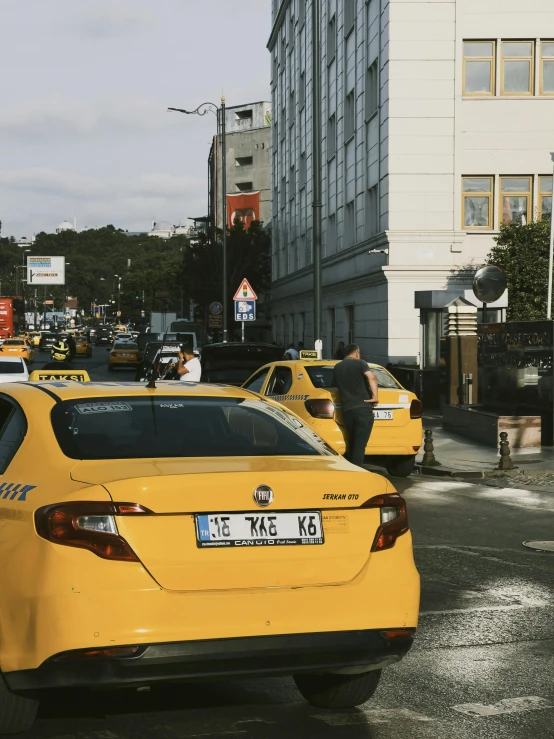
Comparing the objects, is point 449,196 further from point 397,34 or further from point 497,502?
point 497,502

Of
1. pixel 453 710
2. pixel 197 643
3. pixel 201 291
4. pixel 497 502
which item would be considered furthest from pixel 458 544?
pixel 201 291

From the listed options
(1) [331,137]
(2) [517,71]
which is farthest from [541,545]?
(1) [331,137]

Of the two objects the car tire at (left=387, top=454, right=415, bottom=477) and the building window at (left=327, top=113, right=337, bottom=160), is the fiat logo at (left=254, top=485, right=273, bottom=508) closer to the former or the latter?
the car tire at (left=387, top=454, right=415, bottom=477)

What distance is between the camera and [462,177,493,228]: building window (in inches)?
1328

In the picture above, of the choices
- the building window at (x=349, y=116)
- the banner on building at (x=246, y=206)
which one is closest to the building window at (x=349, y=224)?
the building window at (x=349, y=116)

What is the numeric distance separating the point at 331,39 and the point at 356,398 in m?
33.2

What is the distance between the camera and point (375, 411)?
15.7 m

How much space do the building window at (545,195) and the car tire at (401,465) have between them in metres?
19.3

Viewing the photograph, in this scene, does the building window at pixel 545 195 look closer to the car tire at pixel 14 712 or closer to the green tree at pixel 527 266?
the green tree at pixel 527 266

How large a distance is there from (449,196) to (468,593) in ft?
86.1

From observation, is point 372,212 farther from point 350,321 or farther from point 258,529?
point 258,529

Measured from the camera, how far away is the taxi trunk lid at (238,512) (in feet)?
14.9

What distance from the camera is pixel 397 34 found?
108 ft

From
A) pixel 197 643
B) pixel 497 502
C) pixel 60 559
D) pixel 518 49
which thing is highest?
pixel 518 49
